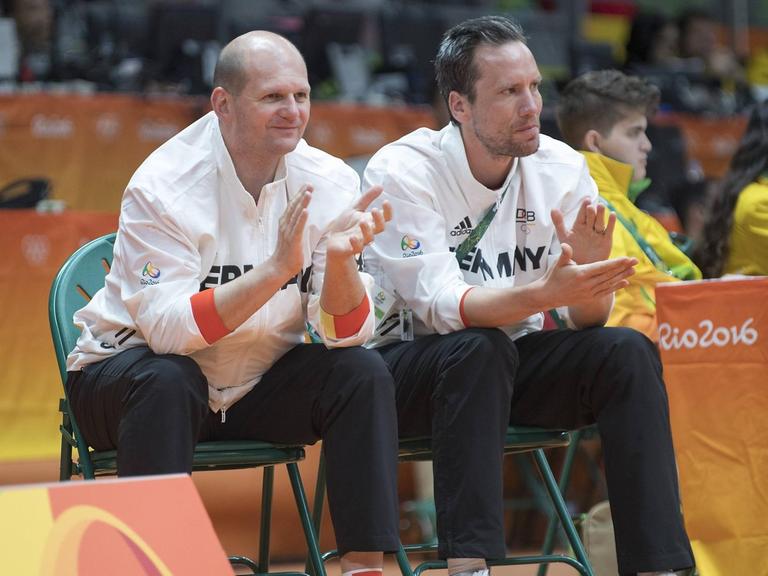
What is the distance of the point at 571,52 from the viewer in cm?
964

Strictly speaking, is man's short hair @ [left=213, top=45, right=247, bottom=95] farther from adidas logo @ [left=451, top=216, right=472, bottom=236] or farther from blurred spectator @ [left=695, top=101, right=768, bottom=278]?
blurred spectator @ [left=695, top=101, right=768, bottom=278]

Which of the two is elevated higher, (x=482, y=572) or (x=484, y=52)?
(x=484, y=52)

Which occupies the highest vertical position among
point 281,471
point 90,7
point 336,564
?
point 90,7

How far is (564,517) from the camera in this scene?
3.25 m

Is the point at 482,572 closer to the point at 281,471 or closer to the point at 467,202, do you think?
the point at 467,202

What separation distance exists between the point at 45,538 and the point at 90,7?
792 cm

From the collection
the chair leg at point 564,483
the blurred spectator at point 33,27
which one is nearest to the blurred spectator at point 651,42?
the blurred spectator at point 33,27

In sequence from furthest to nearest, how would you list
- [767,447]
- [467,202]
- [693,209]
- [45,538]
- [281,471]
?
[693,209] → [281,471] → [467,202] → [767,447] → [45,538]

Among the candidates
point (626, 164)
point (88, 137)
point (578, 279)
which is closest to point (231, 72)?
point (578, 279)

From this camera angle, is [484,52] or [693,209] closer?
[484,52]

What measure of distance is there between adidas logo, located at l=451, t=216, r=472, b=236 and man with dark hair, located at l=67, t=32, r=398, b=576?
309mm

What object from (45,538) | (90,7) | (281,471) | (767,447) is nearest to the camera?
(45,538)

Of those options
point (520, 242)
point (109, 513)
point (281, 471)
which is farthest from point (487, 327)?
point (281, 471)

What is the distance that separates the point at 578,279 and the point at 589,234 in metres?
0.24
